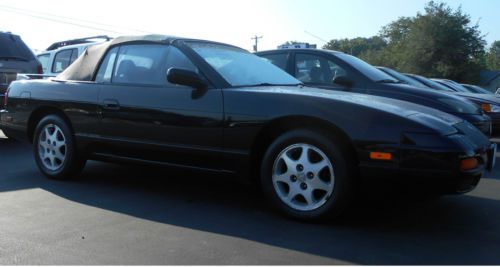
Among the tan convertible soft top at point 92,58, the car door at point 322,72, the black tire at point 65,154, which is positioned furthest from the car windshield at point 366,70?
the black tire at point 65,154

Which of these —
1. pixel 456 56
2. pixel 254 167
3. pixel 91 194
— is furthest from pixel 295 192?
pixel 456 56

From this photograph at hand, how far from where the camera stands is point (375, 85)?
250 inches

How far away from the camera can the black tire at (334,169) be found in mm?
3646

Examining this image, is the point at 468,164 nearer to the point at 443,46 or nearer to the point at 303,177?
the point at 303,177

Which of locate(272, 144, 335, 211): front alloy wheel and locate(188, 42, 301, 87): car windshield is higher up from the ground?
locate(188, 42, 301, 87): car windshield

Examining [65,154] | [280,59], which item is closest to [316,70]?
[280,59]

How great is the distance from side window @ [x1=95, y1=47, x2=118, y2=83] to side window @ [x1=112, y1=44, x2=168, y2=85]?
0.07 metres

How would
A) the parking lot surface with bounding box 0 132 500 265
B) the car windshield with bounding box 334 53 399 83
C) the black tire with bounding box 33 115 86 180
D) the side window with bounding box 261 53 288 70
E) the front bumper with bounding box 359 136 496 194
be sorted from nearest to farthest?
the parking lot surface with bounding box 0 132 500 265, the front bumper with bounding box 359 136 496 194, the black tire with bounding box 33 115 86 180, the car windshield with bounding box 334 53 399 83, the side window with bounding box 261 53 288 70

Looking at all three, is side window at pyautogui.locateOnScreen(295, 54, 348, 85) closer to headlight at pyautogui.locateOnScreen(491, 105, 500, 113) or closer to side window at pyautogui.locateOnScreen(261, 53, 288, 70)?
side window at pyautogui.locateOnScreen(261, 53, 288, 70)

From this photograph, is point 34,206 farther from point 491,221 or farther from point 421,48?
point 421,48

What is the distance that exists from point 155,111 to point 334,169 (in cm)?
170

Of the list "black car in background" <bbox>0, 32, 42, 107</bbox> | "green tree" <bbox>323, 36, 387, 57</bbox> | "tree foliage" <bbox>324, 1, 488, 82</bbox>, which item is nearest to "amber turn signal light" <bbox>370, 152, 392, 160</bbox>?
"black car in background" <bbox>0, 32, 42, 107</bbox>

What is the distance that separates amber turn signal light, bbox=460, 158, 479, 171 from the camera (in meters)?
3.45

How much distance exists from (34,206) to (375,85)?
4.11 metres
